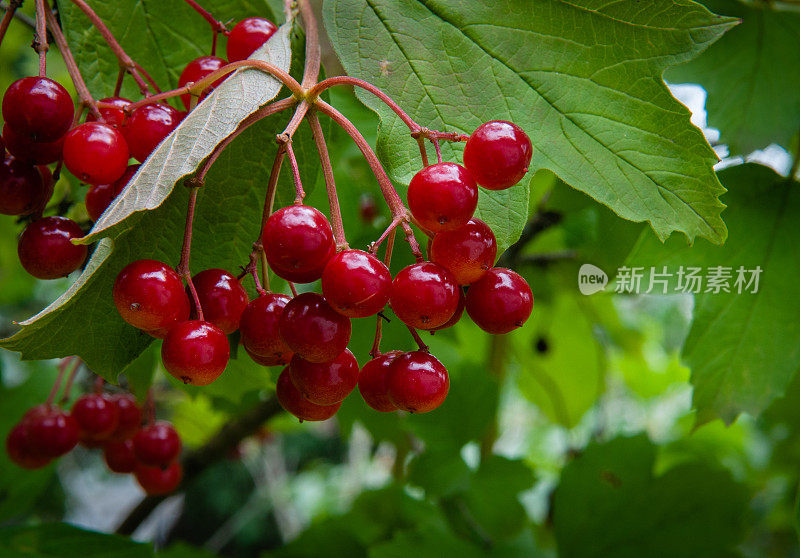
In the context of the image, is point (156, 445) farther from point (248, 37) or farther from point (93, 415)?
point (248, 37)

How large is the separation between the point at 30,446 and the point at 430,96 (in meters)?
0.82

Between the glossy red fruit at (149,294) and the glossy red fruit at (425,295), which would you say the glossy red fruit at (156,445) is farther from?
the glossy red fruit at (425,295)

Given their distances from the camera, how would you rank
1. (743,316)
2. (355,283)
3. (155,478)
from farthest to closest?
(155,478) → (743,316) → (355,283)

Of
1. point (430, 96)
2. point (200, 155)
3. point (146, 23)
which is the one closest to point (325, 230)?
point (200, 155)

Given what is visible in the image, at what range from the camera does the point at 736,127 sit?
1017 millimetres

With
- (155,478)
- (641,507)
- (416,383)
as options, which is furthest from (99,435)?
(641,507)

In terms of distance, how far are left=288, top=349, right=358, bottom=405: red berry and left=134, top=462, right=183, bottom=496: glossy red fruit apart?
75 centimetres

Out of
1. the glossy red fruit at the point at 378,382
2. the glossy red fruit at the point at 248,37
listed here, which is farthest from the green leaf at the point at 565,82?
the glossy red fruit at the point at 378,382

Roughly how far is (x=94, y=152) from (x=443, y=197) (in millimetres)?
336

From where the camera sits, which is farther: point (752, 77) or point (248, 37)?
point (752, 77)

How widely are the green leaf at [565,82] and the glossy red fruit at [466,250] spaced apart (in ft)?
0.33

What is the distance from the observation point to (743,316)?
100cm

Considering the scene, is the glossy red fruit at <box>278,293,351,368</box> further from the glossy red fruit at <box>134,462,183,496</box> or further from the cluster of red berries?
the glossy red fruit at <box>134,462,183,496</box>

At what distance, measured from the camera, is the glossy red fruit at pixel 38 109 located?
65 cm
